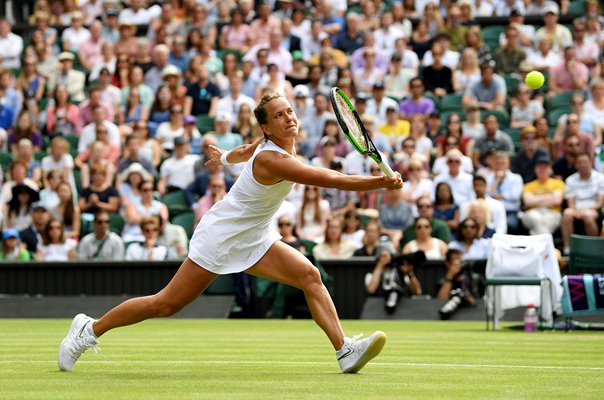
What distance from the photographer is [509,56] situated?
66.7 ft

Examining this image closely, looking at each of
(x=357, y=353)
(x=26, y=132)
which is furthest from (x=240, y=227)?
(x=26, y=132)

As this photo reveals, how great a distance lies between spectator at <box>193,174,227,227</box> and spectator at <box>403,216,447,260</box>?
9.40ft

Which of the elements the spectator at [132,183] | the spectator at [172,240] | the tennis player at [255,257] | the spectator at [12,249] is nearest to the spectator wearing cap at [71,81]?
the spectator at [132,183]

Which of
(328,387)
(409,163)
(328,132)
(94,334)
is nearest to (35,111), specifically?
(328,132)

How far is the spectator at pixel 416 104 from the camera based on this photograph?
19.3 meters

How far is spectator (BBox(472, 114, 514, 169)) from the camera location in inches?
706

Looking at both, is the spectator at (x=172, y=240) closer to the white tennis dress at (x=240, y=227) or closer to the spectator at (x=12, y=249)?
the spectator at (x=12, y=249)

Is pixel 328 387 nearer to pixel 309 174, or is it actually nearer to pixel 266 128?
pixel 309 174

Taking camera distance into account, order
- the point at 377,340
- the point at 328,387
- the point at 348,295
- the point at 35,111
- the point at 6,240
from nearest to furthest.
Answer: the point at 328,387, the point at 377,340, the point at 348,295, the point at 6,240, the point at 35,111

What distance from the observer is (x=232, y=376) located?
7.36m

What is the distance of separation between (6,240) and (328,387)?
39.4 feet

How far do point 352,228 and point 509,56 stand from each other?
4.93 meters


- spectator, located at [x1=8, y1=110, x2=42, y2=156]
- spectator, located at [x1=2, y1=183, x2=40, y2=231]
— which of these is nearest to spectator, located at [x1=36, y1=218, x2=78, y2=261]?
spectator, located at [x1=2, y1=183, x2=40, y2=231]

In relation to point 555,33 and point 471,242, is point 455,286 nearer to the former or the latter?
point 471,242
